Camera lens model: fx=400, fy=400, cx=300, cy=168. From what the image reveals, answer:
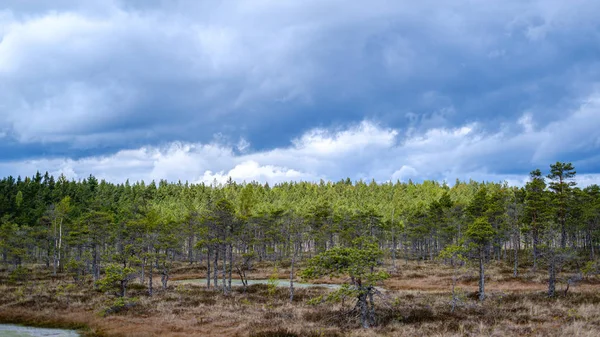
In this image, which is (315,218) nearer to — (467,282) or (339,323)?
(467,282)

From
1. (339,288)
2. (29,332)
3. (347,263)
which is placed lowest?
(29,332)

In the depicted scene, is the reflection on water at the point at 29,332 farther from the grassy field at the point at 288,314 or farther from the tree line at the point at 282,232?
the tree line at the point at 282,232

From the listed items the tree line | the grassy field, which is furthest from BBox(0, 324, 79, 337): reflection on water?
the tree line

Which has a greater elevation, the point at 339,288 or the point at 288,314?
the point at 339,288

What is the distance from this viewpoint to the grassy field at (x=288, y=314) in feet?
76.4

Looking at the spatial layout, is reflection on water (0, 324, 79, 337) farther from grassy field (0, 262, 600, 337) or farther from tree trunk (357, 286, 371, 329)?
tree trunk (357, 286, 371, 329)

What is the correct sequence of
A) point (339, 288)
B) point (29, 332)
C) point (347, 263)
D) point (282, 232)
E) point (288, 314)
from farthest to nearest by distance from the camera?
point (282, 232) → point (339, 288) → point (288, 314) → point (29, 332) → point (347, 263)

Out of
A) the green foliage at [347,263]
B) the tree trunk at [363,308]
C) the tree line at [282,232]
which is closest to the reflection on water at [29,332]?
the tree line at [282,232]

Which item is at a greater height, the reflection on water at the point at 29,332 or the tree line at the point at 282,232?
the tree line at the point at 282,232

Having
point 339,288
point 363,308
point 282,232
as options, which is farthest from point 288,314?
point 282,232

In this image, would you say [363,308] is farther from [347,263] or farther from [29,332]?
[29,332]

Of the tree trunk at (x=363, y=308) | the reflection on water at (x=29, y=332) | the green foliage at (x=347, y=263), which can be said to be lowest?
the reflection on water at (x=29, y=332)

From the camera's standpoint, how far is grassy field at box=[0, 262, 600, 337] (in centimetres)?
2328

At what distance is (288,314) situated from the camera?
29438 mm
